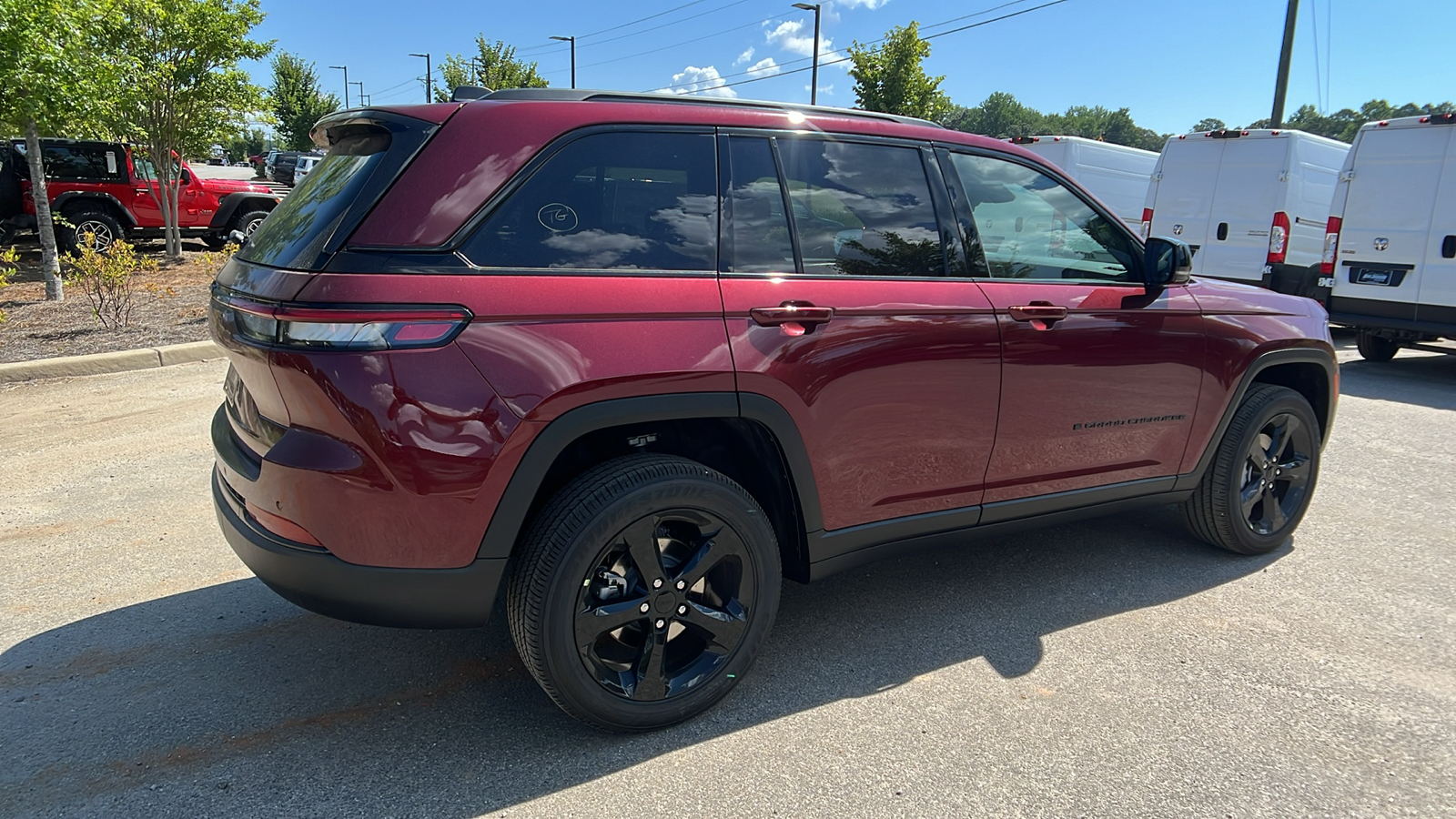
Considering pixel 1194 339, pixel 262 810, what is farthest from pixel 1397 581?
pixel 262 810

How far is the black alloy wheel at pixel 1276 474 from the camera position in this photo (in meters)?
4.07

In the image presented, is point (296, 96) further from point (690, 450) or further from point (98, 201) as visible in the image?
point (690, 450)

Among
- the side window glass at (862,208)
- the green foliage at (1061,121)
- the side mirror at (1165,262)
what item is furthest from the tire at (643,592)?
the green foliage at (1061,121)

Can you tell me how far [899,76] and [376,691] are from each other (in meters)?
23.7


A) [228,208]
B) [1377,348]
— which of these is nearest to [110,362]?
[228,208]

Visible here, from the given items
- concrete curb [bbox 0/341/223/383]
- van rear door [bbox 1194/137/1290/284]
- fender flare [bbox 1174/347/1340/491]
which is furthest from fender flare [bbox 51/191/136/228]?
van rear door [bbox 1194/137/1290/284]

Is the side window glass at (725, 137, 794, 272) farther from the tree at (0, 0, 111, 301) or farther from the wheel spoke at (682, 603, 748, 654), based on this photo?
the tree at (0, 0, 111, 301)

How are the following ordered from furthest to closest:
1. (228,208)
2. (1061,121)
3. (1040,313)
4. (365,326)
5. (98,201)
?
(1061,121) < (228,208) < (98,201) < (1040,313) < (365,326)

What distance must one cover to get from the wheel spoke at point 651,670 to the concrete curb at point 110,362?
22.0ft

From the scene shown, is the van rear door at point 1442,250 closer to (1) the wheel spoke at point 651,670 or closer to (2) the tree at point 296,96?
(1) the wheel spoke at point 651,670

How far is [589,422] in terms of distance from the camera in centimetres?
243

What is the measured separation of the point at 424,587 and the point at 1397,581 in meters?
4.08

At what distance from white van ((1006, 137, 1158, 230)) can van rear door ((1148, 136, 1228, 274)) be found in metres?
1.39

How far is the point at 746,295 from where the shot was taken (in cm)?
270
